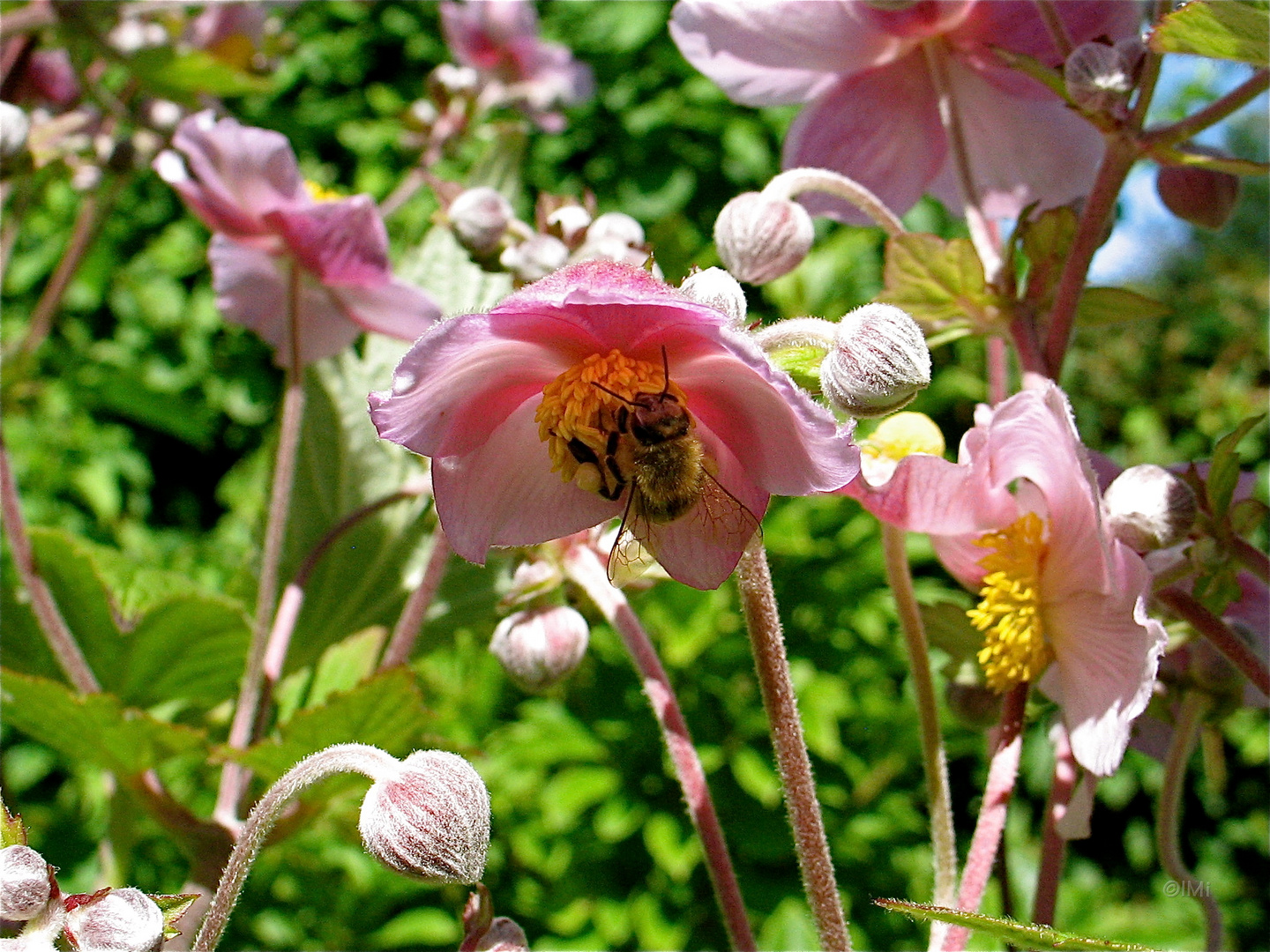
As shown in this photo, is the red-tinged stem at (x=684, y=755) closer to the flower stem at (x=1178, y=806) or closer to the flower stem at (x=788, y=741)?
the flower stem at (x=788, y=741)

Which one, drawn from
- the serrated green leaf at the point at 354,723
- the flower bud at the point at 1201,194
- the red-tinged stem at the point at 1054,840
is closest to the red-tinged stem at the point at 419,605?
the serrated green leaf at the point at 354,723

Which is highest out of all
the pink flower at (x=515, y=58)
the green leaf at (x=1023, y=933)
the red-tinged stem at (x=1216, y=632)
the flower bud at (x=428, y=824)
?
the green leaf at (x=1023, y=933)

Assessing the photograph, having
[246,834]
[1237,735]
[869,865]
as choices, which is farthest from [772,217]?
[1237,735]

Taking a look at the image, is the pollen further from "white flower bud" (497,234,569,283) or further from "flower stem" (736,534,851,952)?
"white flower bud" (497,234,569,283)

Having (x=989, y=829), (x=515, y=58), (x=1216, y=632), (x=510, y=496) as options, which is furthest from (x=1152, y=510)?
(x=515, y=58)

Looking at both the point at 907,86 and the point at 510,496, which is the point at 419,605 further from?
the point at 907,86
